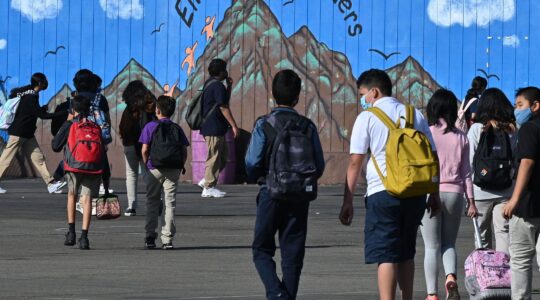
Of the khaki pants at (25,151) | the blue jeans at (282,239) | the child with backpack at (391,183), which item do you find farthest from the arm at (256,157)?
the khaki pants at (25,151)

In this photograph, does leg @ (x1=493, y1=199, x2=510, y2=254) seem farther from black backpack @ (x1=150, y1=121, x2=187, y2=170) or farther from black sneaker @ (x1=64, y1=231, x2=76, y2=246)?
black sneaker @ (x1=64, y1=231, x2=76, y2=246)

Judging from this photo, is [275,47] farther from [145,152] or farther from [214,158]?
[145,152]

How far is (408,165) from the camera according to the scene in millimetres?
9703

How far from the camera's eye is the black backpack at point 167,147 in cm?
1512

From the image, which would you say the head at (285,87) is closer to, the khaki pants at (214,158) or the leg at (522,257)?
the leg at (522,257)

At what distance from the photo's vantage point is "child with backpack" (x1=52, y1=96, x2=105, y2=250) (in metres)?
15.2

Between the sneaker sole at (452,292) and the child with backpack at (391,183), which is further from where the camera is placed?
the sneaker sole at (452,292)

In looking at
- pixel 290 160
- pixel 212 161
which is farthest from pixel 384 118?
pixel 212 161

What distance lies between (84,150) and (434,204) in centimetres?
531

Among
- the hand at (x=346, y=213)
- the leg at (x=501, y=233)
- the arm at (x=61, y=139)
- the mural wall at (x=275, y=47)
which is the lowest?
the leg at (x=501, y=233)

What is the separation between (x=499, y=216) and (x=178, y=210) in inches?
362

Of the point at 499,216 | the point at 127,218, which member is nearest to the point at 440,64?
the point at 127,218

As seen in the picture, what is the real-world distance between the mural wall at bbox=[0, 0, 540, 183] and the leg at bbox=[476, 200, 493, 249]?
14.0 m

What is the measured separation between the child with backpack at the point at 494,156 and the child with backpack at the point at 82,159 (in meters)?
4.62
